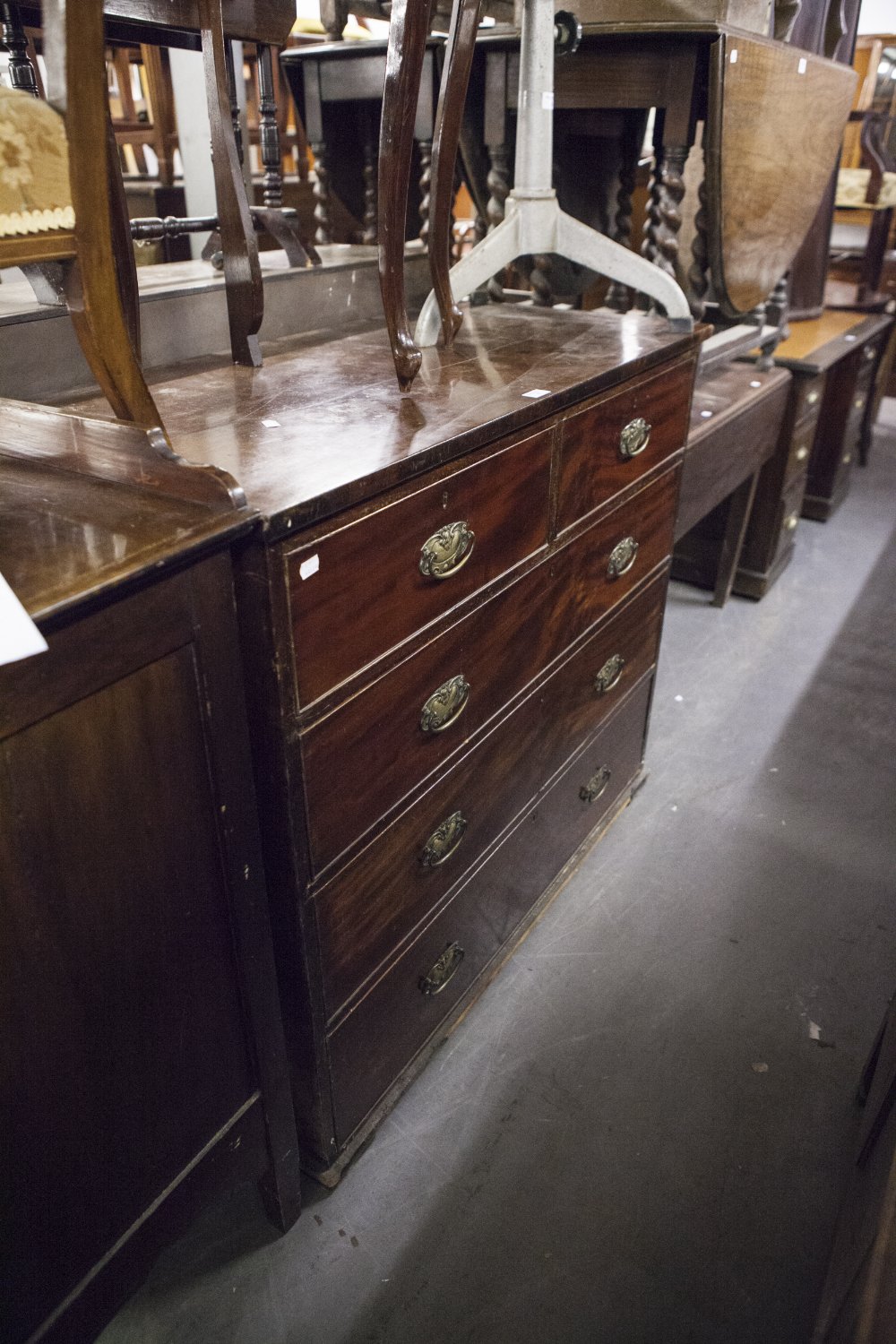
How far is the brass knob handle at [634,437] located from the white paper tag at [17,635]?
1102 millimetres

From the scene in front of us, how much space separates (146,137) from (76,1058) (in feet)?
17.6

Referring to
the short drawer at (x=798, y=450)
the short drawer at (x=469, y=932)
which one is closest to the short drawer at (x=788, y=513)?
the short drawer at (x=798, y=450)

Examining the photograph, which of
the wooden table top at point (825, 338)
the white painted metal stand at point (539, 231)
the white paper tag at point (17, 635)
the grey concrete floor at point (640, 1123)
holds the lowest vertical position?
the grey concrete floor at point (640, 1123)

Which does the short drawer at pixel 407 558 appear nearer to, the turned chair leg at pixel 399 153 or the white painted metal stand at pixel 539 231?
the turned chair leg at pixel 399 153

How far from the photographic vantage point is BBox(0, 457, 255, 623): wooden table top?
724mm

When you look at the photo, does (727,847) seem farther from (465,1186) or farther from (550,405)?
(550,405)

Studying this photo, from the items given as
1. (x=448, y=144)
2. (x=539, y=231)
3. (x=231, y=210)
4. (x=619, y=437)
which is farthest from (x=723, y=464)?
(x=231, y=210)

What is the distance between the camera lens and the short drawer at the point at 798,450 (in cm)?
312

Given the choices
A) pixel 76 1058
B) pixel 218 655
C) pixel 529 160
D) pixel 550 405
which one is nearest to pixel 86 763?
pixel 218 655

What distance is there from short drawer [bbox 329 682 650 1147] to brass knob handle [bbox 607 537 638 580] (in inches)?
15.0

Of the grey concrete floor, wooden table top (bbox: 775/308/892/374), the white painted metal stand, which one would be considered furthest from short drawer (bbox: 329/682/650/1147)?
wooden table top (bbox: 775/308/892/374)

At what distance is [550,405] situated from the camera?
50.1 inches

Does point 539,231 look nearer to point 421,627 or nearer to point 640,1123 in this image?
point 421,627

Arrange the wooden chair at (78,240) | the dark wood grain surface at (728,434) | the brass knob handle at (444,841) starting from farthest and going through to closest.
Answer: the dark wood grain surface at (728,434)
the brass knob handle at (444,841)
the wooden chair at (78,240)
